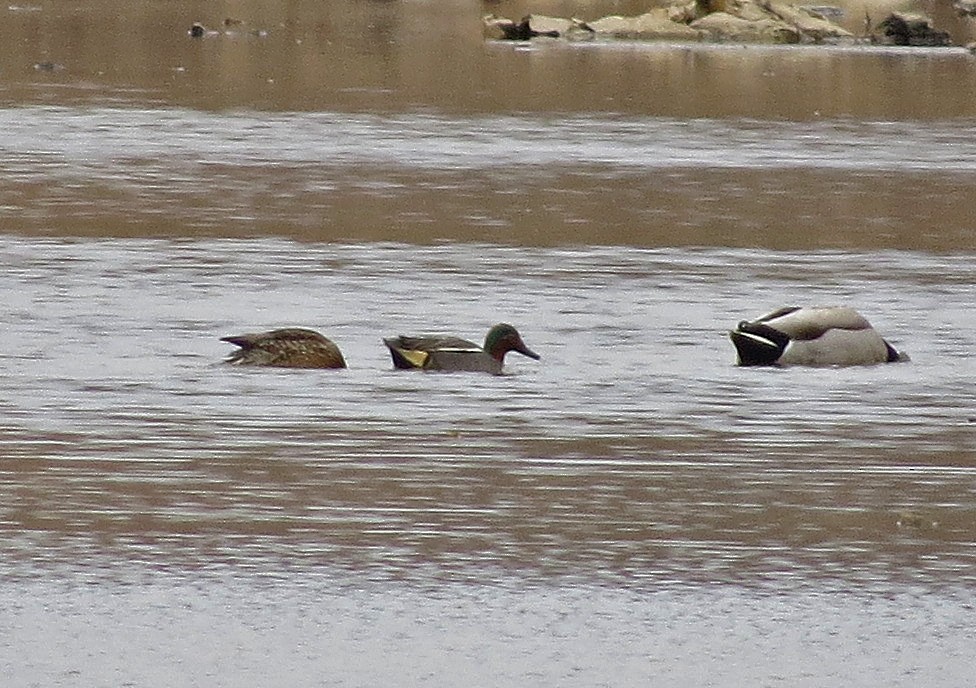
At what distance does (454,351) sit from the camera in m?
11.1

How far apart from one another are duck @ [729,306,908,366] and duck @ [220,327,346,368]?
1642 millimetres

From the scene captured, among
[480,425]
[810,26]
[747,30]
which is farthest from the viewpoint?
[810,26]

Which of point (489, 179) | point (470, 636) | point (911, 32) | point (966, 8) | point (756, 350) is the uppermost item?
point (470, 636)

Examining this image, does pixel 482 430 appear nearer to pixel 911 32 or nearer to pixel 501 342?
pixel 501 342

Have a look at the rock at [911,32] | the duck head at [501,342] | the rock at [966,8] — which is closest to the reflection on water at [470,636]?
the duck head at [501,342]

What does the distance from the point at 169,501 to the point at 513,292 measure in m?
5.96

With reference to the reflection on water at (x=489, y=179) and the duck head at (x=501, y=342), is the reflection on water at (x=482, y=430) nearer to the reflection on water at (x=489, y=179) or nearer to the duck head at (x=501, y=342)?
the duck head at (x=501, y=342)

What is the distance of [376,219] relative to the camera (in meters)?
17.5

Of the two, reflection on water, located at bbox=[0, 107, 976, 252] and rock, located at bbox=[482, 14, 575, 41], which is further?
rock, located at bbox=[482, 14, 575, 41]

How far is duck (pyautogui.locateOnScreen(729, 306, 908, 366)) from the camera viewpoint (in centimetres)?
1148

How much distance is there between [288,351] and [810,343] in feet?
7.06

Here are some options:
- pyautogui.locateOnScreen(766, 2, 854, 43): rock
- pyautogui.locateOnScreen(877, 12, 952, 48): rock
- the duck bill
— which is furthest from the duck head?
pyautogui.locateOnScreen(766, 2, 854, 43): rock

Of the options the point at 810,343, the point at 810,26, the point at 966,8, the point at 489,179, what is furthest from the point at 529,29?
the point at 810,343

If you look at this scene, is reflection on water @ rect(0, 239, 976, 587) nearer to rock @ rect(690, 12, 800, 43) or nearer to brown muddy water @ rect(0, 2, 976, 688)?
brown muddy water @ rect(0, 2, 976, 688)
